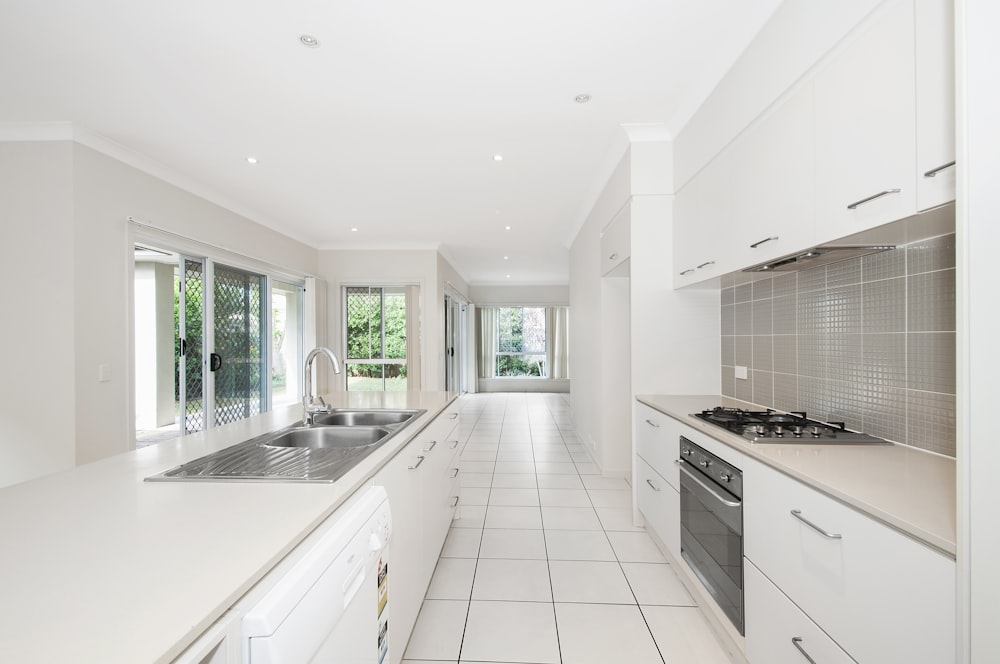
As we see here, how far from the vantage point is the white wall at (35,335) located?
8.98 ft

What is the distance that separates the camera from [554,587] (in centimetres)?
212

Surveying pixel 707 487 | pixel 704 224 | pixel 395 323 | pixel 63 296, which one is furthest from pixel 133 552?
pixel 395 323

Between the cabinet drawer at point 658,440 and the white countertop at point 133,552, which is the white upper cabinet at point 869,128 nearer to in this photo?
the cabinet drawer at point 658,440

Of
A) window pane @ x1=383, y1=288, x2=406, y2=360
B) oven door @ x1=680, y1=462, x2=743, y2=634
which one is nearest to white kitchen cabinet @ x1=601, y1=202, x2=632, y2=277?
oven door @ x1=680, y1=462, x2=743, y2=634

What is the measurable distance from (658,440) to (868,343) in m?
1.05

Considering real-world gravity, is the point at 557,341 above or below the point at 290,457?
above

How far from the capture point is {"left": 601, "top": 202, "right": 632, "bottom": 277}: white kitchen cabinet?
2.96m

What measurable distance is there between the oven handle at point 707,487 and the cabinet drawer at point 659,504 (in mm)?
177

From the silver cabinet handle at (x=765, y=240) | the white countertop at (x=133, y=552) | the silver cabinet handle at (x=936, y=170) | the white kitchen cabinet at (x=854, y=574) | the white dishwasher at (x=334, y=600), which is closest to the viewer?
the white countertop at (x=133, y=552)

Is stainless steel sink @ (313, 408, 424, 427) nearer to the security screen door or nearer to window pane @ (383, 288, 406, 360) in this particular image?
the security screen door

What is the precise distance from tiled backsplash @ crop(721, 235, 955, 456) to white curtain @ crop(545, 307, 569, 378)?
7.72m

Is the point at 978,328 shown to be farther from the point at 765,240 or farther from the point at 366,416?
the point at 366,416

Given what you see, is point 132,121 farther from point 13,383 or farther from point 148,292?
point 148,292

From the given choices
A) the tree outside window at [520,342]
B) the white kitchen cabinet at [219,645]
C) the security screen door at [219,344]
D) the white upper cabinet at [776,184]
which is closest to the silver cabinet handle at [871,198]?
the white upper cabinet at [776,184]
